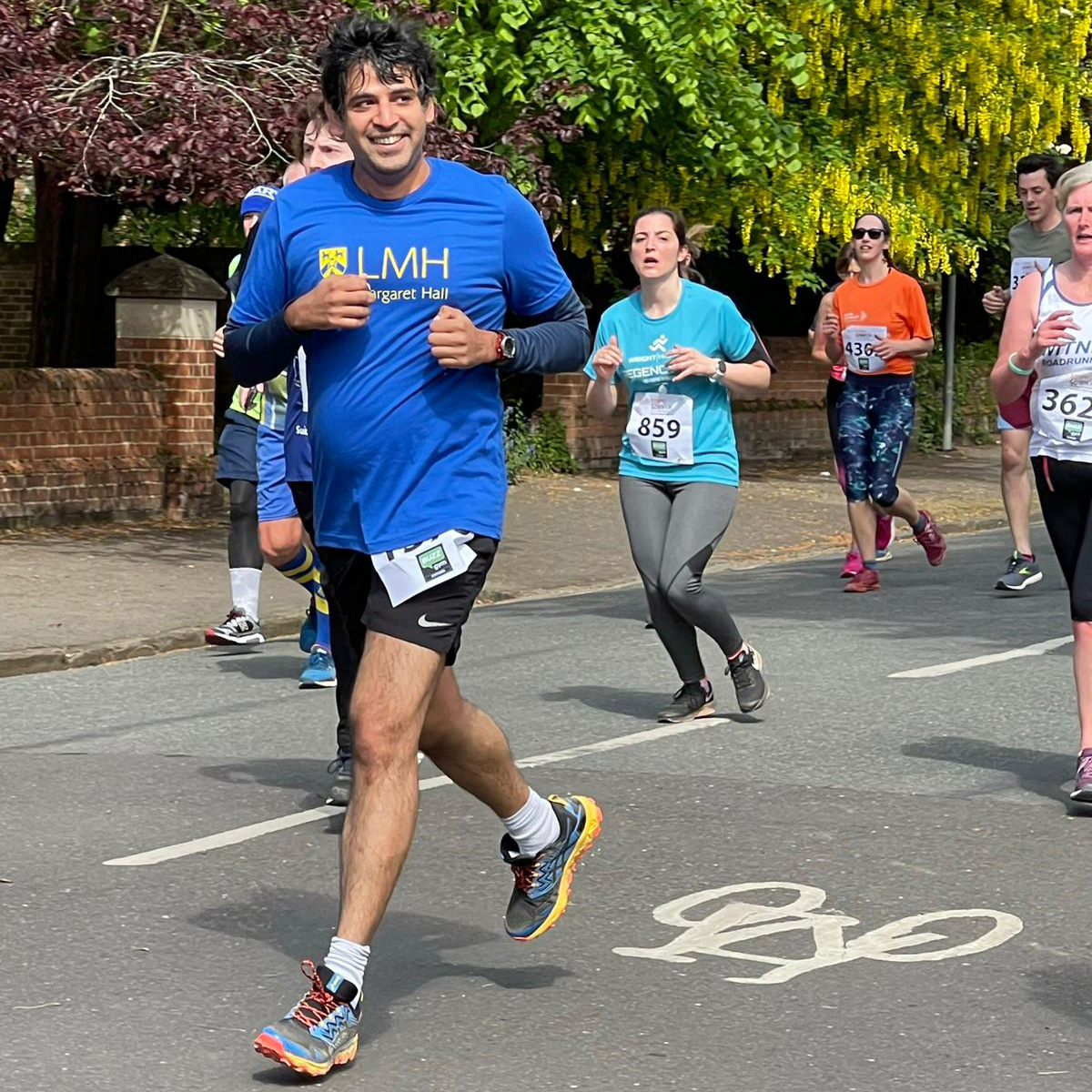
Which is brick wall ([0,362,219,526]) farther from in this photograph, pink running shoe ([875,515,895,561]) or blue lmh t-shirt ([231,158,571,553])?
blue lmh t-shirt ([231,158,571,553])

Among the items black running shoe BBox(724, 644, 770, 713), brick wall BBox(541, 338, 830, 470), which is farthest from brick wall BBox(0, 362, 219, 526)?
black running shoe BBox(724, 644, 770, 713)

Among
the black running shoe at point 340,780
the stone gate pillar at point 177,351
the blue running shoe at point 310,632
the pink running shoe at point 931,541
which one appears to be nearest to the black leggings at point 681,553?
the blue running shoe at point 310,632

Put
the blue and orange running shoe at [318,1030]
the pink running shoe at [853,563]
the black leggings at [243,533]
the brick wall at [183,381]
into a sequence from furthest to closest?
the brick wall at [183,381], the pink running shoe at [853,563], the black leggings at [243,533], the blue and orange running shoe at [318,1030]

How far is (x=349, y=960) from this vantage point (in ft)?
15.3

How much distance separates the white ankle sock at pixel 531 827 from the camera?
5293mm

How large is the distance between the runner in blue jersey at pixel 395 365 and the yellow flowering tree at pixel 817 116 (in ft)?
39.5

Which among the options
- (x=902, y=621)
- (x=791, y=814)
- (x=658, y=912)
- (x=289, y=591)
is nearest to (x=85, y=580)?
(x=289, y=591)

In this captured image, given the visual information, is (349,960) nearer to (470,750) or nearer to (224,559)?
(470,750)

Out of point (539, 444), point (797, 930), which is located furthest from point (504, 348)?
point (539, 444)

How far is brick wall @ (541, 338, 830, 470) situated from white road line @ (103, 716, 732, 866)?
12663 mm

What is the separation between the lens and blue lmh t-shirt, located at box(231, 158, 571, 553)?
4.93 m

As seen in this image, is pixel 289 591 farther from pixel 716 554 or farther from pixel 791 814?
pixel 791 814

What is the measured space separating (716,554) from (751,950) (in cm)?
1040

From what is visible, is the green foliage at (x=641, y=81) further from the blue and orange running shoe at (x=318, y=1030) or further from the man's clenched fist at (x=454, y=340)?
the blue and orange running shoe at (x=318, y=1030)
